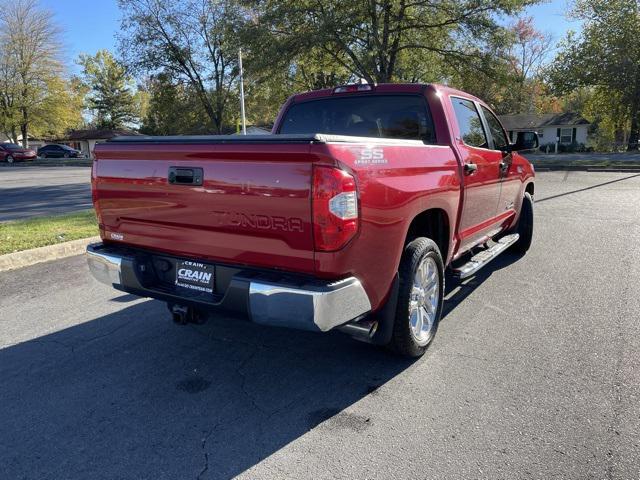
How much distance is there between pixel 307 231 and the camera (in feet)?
8.58

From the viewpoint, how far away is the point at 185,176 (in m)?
3.02

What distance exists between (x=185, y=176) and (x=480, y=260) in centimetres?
289

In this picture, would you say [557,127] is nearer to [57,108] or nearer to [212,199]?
[57,108]

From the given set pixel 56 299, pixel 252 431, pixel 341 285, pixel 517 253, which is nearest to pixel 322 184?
pixel 341 285

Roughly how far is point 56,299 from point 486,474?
4320mm

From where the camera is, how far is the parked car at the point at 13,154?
36.5m

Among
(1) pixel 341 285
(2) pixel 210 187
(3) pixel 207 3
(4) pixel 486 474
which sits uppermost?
(3) pixel 207 3

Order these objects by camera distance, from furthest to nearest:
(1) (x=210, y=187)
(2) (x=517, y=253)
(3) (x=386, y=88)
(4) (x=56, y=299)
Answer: (2) (x=517, y=253)
(4) (x=56, y=299)
(3) (x=386, y=88)
(1) (x=210, y=187)

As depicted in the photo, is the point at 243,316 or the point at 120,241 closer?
the point at 243,316

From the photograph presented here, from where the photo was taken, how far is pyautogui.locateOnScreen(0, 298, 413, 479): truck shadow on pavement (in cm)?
250

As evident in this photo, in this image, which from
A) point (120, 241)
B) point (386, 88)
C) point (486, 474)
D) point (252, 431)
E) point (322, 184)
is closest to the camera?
point (486, 474)

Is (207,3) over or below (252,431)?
over

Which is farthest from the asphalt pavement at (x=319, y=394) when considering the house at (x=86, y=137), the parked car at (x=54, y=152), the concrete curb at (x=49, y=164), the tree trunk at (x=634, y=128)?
the house at (x=86, y=137)

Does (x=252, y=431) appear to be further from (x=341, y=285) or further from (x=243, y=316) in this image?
(x=341, y=285)
